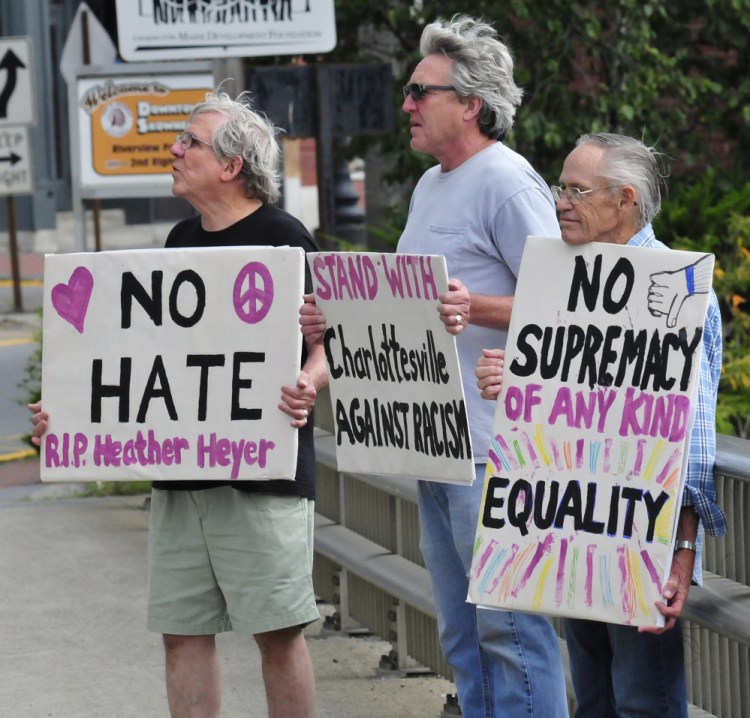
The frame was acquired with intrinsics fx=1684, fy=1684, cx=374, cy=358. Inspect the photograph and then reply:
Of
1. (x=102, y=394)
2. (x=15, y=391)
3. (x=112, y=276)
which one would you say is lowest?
(x=15, y=391)

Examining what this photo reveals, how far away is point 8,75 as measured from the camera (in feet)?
57.0

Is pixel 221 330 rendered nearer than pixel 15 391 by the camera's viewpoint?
Yes

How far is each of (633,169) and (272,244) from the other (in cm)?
111

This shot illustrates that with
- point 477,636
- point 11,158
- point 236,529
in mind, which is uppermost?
point 11,158

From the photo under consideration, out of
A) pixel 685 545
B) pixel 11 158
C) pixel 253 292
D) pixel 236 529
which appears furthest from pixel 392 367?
pixel 11 158

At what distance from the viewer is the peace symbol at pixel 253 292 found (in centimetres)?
414

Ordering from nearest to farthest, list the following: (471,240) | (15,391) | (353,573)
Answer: (471,240) < (353,573) < (15,391)

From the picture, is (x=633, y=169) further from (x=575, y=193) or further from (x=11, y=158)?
(x=11, y=158)

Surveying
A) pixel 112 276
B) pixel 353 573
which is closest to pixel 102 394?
pixel 112 276

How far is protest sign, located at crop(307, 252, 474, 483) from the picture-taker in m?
3.89

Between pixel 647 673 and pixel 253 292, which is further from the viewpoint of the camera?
pixel 253 292

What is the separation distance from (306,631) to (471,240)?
2.71 meters

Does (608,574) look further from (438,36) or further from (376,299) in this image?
(438,36)

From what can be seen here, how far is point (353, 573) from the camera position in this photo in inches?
238
